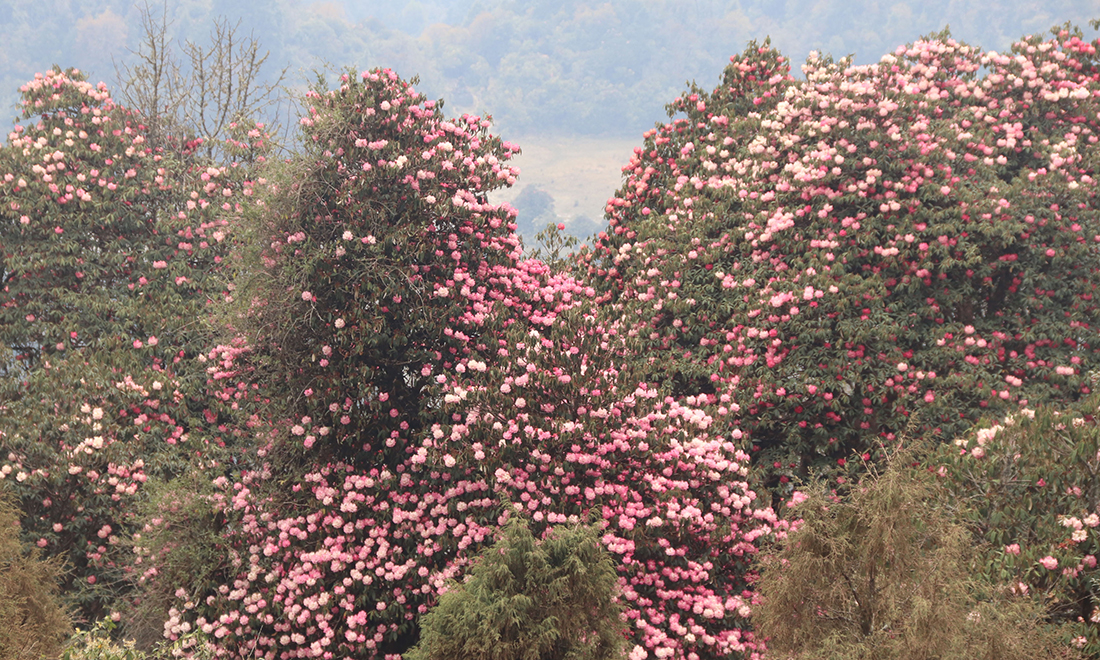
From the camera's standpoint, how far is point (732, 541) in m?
10.6

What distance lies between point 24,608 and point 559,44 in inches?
6839

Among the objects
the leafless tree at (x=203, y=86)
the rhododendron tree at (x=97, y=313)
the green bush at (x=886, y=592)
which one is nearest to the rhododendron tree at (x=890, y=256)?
the green bush at (x=886, y=592)

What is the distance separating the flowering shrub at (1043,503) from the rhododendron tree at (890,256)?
3.61 metres

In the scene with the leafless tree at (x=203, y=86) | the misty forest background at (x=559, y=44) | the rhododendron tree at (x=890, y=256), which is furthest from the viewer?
the misty forest background at (x=559, y=44)

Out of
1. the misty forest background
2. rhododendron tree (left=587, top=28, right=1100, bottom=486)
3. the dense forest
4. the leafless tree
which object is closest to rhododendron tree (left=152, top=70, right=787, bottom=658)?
the dense forest

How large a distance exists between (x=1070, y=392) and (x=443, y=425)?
903 cm

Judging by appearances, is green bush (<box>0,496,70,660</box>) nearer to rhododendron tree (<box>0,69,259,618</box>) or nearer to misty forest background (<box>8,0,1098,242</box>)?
rhododendron tree (<box>0,69,259,618</box>)

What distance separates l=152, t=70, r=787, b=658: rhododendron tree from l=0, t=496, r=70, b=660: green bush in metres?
1.28

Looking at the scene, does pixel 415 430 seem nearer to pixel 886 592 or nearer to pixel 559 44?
pixel 886 592

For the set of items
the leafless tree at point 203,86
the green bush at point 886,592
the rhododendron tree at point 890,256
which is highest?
the leafless tree at point 203,86

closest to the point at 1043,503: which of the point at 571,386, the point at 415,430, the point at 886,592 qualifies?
the point at 886,592

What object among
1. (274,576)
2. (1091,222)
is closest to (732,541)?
(274,576)

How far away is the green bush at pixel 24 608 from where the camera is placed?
9.21 metres

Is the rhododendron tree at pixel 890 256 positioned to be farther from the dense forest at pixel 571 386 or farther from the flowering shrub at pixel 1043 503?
the flowering shrub at pixel 1043 503
